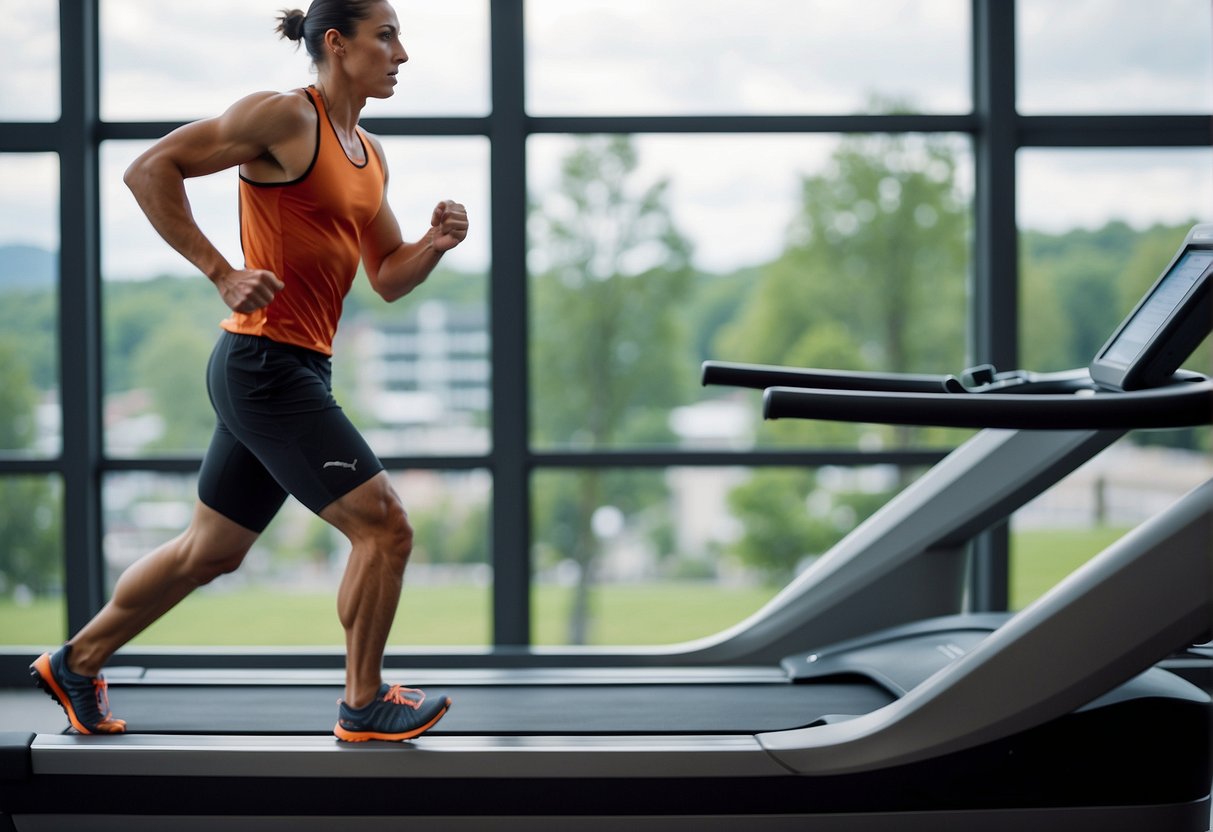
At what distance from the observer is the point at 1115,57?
3.45 m

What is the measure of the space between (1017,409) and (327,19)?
1.36 m

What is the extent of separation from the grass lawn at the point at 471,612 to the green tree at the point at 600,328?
149mm

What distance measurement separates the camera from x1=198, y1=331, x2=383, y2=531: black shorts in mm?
1993

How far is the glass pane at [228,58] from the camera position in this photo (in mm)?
3295

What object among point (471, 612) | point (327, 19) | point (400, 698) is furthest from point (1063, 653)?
point (471, 612)

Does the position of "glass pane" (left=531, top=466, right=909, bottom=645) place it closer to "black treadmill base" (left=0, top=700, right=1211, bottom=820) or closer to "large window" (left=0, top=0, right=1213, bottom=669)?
"large window" (left=0, top=0, right=1213, bottom=669)

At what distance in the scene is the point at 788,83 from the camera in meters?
3.41

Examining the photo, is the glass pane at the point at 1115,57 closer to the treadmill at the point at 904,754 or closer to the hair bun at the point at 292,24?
the treadmill at the point at 904,754

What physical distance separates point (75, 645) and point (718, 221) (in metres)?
2.20

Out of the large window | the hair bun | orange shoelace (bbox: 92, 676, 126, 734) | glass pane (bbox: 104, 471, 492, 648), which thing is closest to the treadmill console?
the large window

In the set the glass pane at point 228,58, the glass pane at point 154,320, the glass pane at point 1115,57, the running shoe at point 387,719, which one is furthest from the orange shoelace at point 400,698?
the glass pane at point 1115,57

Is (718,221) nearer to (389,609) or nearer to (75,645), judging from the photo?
(389,609)

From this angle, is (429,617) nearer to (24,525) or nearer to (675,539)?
(675,539)

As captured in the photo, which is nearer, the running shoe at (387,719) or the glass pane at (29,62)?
the running shoe at (387,719)
